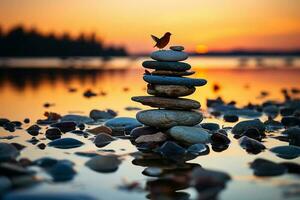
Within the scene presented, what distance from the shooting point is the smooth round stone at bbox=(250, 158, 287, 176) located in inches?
322

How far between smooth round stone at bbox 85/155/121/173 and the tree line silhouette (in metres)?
134

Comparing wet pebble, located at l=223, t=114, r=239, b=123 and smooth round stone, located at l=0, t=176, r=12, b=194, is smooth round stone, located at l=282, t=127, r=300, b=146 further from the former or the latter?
smooth round stone, located at l=0, t=176, r=12, b=194

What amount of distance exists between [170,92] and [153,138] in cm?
135

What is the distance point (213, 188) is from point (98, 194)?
5.54ft

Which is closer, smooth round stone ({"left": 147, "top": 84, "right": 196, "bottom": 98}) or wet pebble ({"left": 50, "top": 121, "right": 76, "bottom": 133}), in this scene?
smooth round stone ({"left": 147, "top": 84, "right": 196, "bottom": 98})

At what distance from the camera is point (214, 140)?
449 inches

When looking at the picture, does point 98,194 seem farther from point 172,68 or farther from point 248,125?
point 248,125

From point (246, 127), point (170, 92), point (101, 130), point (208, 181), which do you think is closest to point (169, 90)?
point (170, 92)

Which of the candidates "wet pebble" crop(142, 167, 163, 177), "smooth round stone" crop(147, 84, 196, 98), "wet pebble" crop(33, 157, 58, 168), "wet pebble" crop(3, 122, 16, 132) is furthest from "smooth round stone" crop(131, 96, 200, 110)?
"wet pebble" crop(33, 157, 58, 168)

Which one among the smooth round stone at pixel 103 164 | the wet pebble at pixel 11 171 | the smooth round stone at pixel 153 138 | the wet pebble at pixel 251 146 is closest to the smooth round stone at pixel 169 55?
the smooth round stone at pixel 153 138

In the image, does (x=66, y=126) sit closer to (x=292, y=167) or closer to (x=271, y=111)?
(x=292, y=167)

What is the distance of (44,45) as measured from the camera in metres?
155

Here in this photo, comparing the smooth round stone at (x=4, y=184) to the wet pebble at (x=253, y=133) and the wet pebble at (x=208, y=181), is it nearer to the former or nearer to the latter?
the wet pebble at (x=208, y=181)

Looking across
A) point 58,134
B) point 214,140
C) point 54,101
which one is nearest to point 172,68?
point 214,140
